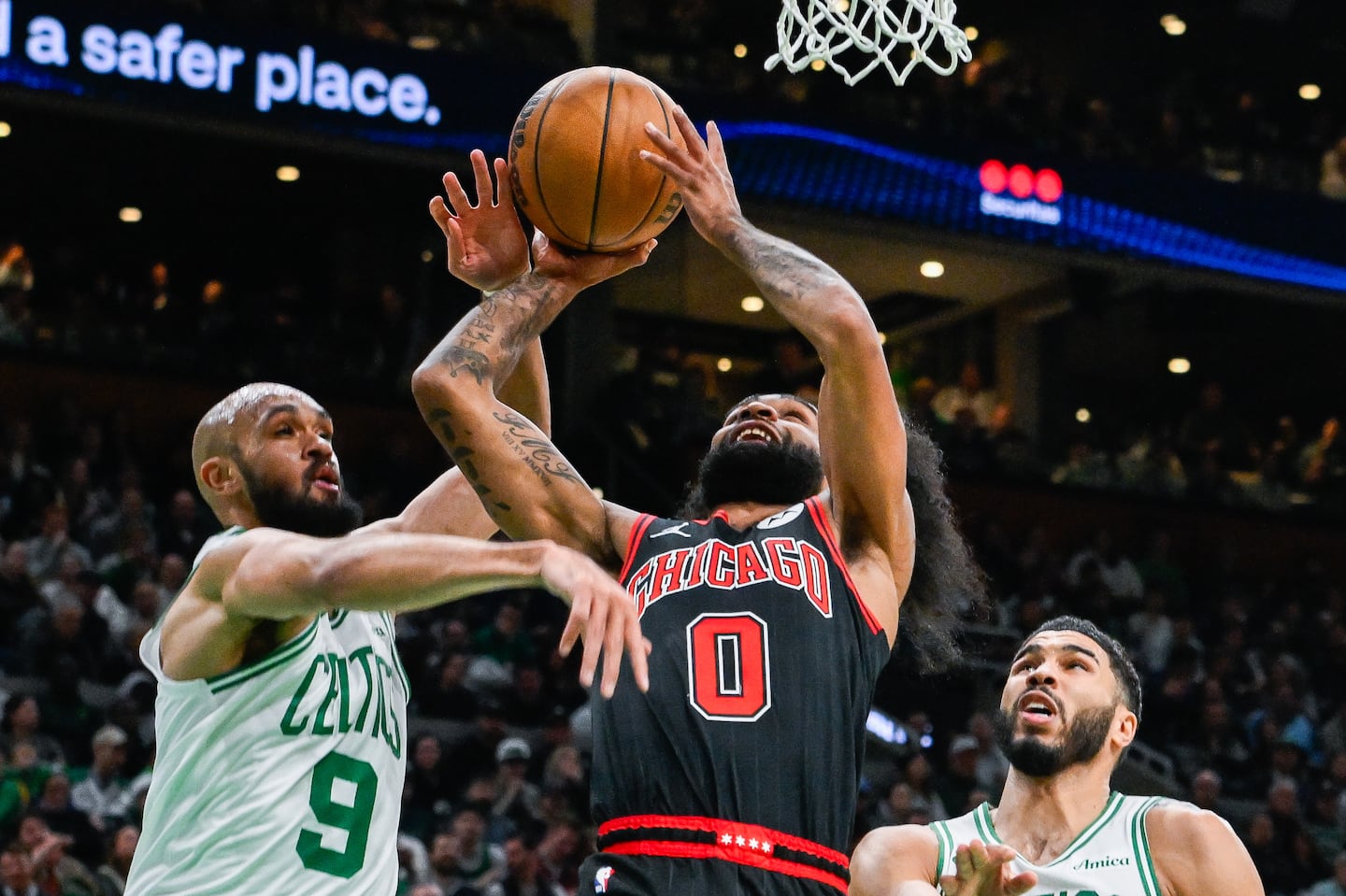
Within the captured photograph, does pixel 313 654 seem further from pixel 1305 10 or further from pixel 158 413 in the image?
pixel 1305 10

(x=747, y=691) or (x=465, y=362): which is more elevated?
(x=465, y=362)

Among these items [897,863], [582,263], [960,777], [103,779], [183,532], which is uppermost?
[582,263]

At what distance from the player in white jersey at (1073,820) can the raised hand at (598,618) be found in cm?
195

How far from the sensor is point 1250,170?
19125mm

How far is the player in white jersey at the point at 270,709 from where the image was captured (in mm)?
3812

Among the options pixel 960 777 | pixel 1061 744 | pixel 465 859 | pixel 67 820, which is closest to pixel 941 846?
pixel 1061 744

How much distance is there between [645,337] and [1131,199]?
567cm

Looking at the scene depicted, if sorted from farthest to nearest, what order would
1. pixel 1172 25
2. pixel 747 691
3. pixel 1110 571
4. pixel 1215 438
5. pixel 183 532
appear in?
pixel 1172 25
pixel 1215 438
pixel 1110 571
pixel 183 532
pixel 747 691

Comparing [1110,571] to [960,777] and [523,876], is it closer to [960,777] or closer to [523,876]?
[960,777]

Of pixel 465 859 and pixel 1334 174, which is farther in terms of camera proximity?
pixel 1334 174

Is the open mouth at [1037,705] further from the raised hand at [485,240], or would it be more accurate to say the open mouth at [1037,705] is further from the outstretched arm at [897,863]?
the raised hand at [485,240]

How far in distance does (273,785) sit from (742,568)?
3.54ft

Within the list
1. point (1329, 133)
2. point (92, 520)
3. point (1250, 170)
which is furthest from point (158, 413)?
point (1329, 133)

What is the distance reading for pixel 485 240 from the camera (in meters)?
4.80
